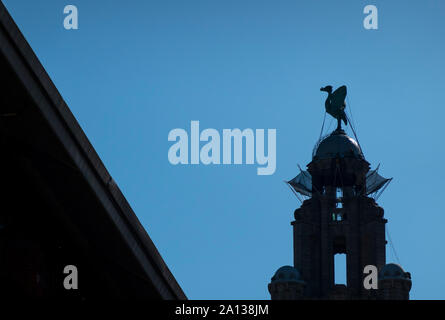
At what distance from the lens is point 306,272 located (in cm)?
11044

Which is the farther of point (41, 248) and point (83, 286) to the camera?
point (83, 286)

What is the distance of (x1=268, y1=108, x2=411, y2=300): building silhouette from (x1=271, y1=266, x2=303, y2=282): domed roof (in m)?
0.31

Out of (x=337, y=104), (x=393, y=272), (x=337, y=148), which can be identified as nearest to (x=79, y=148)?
(x=393, y=272)

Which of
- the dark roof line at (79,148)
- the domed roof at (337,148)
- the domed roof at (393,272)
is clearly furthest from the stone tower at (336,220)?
the dark roof line at (79,148)

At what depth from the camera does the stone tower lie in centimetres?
11031

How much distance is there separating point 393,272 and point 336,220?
40.0ft

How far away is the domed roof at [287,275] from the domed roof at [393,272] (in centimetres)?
773

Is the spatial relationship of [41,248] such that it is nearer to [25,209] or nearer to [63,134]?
[25,209]

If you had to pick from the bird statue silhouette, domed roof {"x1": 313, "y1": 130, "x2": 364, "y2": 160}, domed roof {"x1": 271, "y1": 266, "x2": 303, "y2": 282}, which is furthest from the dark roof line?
the bird statue silhouette

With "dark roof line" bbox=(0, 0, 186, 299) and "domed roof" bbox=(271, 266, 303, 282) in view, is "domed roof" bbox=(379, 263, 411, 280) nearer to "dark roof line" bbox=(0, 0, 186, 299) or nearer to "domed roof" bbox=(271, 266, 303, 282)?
"domed roof" bbox=(271, 266, 303, 282)

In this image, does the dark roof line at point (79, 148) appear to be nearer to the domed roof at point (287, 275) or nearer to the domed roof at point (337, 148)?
the domed roof at point (287, 275)

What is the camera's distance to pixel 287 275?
348 feet

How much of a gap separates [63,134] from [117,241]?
4294 mm
